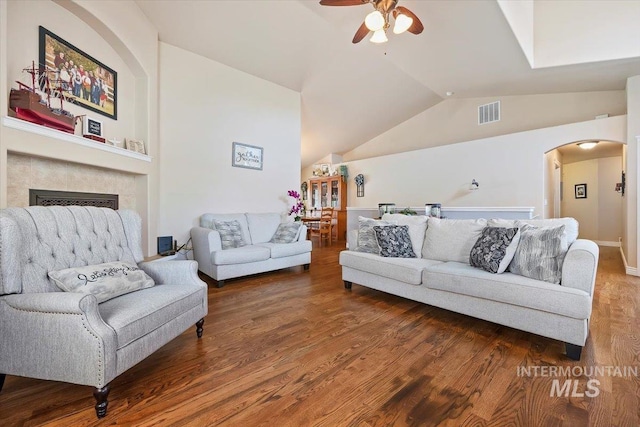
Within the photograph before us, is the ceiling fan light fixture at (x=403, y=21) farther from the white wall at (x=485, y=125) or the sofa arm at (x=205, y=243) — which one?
the white wall at (x=485, y=125)

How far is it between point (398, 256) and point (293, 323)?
131 cm

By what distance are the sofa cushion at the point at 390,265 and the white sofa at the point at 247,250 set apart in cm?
115

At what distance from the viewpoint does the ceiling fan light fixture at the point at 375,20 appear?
2549 millimetres

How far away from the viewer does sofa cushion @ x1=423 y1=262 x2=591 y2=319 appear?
1.73m

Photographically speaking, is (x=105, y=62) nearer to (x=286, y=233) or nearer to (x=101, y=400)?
(x=286, y=233)

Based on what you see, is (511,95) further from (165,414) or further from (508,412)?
(165,414)

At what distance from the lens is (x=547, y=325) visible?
72.0 inches

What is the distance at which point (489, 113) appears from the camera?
5777 millimetres

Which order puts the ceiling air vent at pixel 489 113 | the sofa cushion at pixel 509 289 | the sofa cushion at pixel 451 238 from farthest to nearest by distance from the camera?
the ceiling air vent at pixel 489 113, the sofa cushion at pixel 451 238, the sofa cushion at pixel 509 289

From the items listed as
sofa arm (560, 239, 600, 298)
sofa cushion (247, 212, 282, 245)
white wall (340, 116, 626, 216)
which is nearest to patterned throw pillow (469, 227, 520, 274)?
sofa arm (560, 239, 600, 298)

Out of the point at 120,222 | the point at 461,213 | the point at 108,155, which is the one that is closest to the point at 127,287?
the point at 120,222

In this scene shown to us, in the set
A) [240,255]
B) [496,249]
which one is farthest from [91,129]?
[496,249]

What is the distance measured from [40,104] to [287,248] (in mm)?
2906

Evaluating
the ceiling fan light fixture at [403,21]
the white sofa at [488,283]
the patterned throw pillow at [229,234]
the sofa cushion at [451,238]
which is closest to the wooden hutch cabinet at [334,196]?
the patterned throw pillow at [229,234]
